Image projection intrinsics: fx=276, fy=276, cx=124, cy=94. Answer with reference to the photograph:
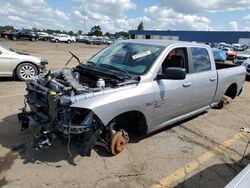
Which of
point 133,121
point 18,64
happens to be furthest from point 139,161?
point 18,64

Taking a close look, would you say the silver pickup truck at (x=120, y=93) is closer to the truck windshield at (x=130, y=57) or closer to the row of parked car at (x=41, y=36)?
the truck windshield at (x=130, y=57)

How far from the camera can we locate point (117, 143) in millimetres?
4234

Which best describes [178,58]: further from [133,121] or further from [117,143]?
[117,143]

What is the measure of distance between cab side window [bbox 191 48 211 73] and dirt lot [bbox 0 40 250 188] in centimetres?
129

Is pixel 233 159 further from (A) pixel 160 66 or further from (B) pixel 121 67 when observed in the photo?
(B) pixel 121 67

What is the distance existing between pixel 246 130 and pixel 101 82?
379 cm

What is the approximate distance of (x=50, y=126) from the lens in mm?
3932

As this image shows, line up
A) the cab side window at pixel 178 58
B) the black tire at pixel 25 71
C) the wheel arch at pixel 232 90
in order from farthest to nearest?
the black tire at pixel 25 71 < the wheel arch at pixel 232 90 < the cab side window at pixel 178 58

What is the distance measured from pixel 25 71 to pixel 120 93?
Result: 22.2 feet

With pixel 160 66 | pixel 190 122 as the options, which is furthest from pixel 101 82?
pixel 190 122

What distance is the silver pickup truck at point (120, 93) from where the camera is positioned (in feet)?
12.3

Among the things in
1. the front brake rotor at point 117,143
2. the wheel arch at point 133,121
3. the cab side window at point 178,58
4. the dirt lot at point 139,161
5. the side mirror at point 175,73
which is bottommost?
the dirt lot at point 139,161

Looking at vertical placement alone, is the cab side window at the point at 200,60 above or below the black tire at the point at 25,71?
above

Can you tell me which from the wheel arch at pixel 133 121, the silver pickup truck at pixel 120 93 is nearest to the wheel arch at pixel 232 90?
the silver pickup truck at pixel 120 93
